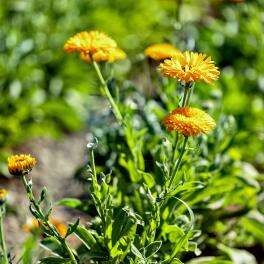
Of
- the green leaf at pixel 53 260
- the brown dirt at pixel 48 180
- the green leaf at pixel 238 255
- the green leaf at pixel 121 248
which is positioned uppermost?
the green leaf at pixel 121 248

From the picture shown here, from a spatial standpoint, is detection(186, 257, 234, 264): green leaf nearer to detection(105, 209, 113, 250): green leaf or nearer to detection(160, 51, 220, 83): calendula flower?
detection(105, 209, 113, 250): green leaf

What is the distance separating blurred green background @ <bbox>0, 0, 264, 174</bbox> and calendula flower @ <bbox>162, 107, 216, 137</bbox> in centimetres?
129

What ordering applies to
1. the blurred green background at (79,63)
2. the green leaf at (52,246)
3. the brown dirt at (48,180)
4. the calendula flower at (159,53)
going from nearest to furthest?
the green leaf at (52,246), the calendula flower at (159,53), the brown dirt at (48,180), the blurred green background at (79,63)

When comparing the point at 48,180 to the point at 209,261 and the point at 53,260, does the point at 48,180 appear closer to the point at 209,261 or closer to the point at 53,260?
the point at 209,261

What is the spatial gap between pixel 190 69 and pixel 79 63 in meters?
3.00

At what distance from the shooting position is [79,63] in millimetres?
5102

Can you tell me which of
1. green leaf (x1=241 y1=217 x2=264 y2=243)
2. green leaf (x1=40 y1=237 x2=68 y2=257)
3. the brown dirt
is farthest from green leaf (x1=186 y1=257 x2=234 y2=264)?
the brown dirt

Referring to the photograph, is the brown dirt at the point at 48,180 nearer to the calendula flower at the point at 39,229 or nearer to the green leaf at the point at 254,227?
the calendula flower at the point at 39,229

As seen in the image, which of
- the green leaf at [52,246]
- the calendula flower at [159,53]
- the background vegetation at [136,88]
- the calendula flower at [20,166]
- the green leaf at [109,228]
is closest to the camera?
the calendula flower at [20,166]

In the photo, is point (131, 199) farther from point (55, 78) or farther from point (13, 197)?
point (55, 78)

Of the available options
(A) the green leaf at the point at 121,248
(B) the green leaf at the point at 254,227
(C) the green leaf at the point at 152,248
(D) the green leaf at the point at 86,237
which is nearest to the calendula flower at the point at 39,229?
(D) the green leaf at the point at 86,237

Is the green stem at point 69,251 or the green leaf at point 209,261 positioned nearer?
the green stem at point 69,251

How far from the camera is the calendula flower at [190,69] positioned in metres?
2.15

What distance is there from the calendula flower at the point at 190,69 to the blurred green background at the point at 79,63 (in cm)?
120
